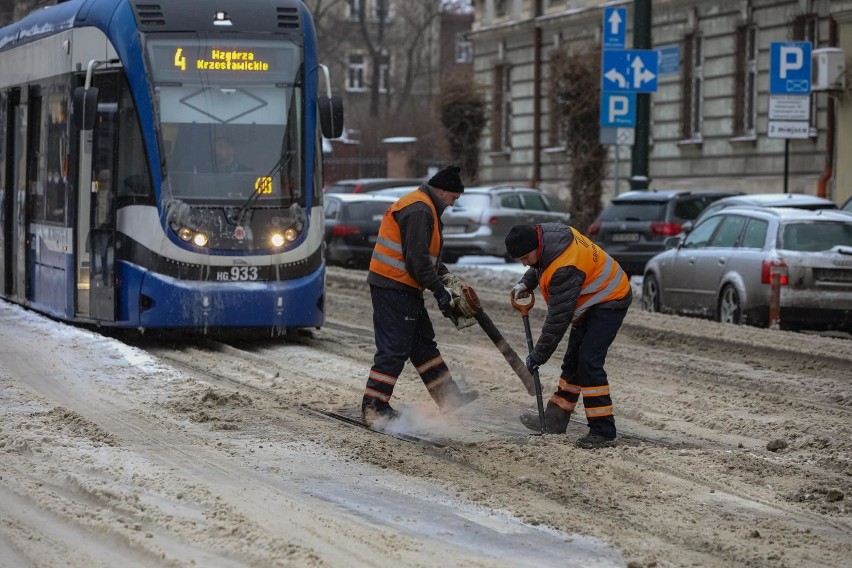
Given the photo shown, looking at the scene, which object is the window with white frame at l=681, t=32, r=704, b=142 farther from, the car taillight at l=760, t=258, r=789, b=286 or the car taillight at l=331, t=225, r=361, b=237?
the car taillight at l=760, t=258, r=789, b=286

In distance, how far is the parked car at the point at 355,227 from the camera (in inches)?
1170

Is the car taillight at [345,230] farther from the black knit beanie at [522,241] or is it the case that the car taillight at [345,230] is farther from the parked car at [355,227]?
the black knit beanie at [522,241]

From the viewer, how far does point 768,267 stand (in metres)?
17.5

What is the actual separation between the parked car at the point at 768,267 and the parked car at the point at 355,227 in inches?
424

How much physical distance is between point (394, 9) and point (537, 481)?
234ft

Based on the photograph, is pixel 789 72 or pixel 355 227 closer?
pixel 789 72

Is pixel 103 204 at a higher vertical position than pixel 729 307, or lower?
higher

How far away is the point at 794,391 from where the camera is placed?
12.6 m

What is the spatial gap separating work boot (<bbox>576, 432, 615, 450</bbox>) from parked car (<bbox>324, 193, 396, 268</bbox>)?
1998 centimetres

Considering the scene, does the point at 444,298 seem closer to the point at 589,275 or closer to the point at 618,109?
the point at 589,275

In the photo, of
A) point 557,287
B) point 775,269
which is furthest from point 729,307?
point 557,287

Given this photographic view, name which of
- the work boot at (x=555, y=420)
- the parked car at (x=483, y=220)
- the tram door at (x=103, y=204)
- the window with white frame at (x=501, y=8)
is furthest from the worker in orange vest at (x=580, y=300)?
the window with white frame at (x=501, y=8)

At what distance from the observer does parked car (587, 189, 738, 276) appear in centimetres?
2494

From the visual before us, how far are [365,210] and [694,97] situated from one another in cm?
1186
